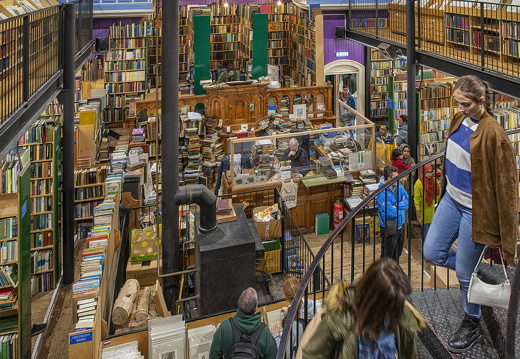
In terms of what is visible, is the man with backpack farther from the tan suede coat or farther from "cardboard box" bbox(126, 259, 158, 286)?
"cardboard box" bbox(126, 259, 158, 286)

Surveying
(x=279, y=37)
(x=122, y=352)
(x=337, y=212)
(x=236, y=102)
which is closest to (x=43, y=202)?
(x=122, y=352)

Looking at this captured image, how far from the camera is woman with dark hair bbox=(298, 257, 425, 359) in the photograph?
179 centimetres

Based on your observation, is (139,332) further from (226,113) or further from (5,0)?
(226,113)

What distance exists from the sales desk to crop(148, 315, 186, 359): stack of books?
3.87 meters

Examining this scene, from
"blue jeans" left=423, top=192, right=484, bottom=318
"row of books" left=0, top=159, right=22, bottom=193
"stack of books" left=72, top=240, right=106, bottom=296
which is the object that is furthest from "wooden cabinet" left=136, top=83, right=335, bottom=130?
"blue jeans" left=423, top=192, right=484, bottom=318

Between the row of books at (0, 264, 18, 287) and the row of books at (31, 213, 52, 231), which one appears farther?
the row of books at (31, 213, 52, 231)

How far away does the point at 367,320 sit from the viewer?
5.88ft

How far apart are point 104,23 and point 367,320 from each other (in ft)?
43.1

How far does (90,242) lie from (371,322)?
169 inches

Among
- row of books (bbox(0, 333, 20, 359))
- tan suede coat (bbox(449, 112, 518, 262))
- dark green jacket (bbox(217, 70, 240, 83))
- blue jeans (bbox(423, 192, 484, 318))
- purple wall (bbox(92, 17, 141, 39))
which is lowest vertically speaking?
row of books (bbox(0, 333, 20, 359))

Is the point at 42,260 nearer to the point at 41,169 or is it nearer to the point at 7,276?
the point at 7,276

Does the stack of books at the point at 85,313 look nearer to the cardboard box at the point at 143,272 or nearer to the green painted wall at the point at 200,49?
the cardboard box at the point at 143,272

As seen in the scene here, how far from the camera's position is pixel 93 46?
12.2 metres

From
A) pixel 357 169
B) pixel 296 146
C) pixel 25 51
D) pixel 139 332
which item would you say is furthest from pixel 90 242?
pixel 357 169
